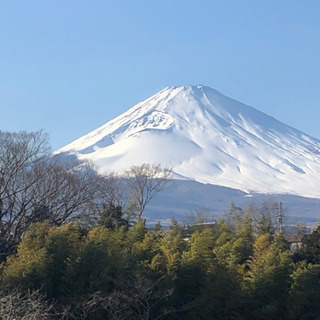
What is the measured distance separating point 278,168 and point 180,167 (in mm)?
14966

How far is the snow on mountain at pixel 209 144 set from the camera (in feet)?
341

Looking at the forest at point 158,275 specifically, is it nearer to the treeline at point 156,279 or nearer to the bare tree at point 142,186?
the treeline at point 156,279

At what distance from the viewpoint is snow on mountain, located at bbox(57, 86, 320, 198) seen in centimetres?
10406

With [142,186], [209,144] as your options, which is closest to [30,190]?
[142,186]

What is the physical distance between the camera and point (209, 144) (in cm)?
11419

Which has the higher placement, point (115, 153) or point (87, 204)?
point (115, 153)

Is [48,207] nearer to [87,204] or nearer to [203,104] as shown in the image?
[87,204]

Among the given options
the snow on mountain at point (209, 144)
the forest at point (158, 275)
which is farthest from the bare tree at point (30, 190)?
the snow on mountain at point (209, 144)

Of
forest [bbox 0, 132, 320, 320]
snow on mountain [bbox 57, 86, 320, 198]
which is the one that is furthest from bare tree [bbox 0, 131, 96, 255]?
snow on mountain [bbox 57, 86, 320, 198]

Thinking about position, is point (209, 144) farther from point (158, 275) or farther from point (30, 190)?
point (158, 275)

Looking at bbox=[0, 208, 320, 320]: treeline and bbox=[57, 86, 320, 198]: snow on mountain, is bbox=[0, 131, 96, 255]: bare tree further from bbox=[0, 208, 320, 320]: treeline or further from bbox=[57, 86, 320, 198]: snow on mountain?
bbox=[57, 86, 320, 198]: snow on mountain

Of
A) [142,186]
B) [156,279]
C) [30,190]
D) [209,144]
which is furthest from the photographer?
[209,144]

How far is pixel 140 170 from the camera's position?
33.8 meters

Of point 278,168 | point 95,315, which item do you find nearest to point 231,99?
point 278,168
